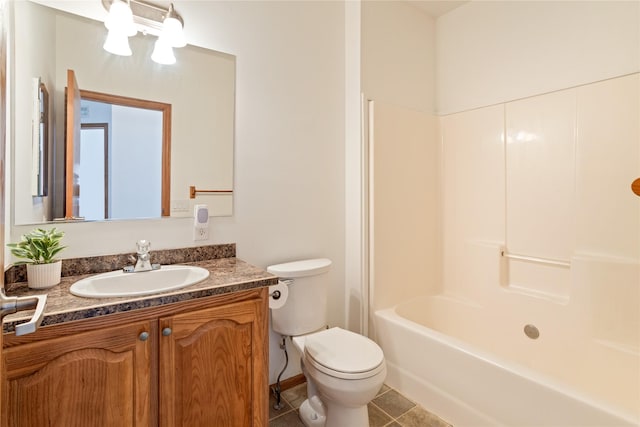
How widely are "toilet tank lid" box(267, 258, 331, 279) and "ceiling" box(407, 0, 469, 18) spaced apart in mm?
2028

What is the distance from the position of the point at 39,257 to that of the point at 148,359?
0.57m

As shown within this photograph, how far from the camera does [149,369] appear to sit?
1133mm

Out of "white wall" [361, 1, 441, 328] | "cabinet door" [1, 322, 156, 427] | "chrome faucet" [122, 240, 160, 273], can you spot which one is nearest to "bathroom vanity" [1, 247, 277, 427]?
"cabinet door" [1, 322, 156, 427]

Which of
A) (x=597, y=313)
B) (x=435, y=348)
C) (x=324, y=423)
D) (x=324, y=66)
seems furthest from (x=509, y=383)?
(x=324, y=66)

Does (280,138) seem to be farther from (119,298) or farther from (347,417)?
(347,417)

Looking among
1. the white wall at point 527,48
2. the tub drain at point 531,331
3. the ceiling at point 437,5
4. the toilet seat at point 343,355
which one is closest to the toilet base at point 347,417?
the toilet seat at point 343,355

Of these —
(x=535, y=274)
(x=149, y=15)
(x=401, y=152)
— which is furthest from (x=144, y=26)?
(x=535, y=274)

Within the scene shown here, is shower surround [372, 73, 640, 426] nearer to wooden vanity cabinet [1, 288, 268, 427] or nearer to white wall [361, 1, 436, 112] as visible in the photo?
white wall [361, 1, 436, 112]

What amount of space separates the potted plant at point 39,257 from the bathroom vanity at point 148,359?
2.1 inches

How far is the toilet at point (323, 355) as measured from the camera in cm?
145

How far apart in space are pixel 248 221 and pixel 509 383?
1525 mm

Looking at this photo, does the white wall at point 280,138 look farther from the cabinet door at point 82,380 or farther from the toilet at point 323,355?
the cabinet door at point 82,380

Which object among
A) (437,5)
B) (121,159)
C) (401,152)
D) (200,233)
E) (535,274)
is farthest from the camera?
(437,5)

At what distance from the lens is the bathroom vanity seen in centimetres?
96
